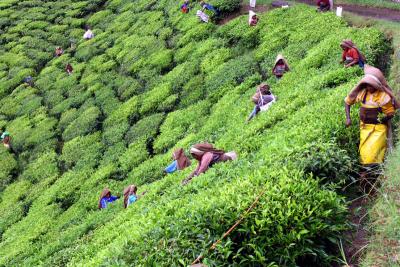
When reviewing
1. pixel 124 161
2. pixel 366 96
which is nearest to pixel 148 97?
pixel 124 161

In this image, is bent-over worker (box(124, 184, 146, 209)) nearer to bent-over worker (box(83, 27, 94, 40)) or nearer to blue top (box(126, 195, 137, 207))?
blue top (box(126, 195, 137, 207))

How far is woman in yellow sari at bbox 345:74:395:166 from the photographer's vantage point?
6.55 meters

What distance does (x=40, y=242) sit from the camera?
11.7 m

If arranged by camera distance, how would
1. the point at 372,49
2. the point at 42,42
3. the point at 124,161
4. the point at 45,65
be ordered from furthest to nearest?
the point at 42,42 → the point at 45,65 → the point at 124,161 → the point at 372,49

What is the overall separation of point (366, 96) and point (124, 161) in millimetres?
8759

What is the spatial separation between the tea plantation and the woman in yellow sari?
0.30m

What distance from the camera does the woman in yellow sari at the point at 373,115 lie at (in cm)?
655

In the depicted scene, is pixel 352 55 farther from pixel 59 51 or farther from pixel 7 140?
pixel 59 51

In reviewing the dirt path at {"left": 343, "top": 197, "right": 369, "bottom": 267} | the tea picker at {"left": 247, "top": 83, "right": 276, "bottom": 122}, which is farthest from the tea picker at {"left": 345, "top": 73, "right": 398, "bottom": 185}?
the tea picker at {"left": 247, "top": 83, "right": 276, "bottom": 122}

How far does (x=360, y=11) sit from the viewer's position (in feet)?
53.7

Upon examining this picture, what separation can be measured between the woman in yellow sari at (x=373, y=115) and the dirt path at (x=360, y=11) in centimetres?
943

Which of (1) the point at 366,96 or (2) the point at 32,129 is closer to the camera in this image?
(1) the point at 366,96

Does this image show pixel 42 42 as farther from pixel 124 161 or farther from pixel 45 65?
pixel 124 161

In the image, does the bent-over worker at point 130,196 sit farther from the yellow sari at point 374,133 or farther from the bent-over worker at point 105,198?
the yellow sari at point 374,133
